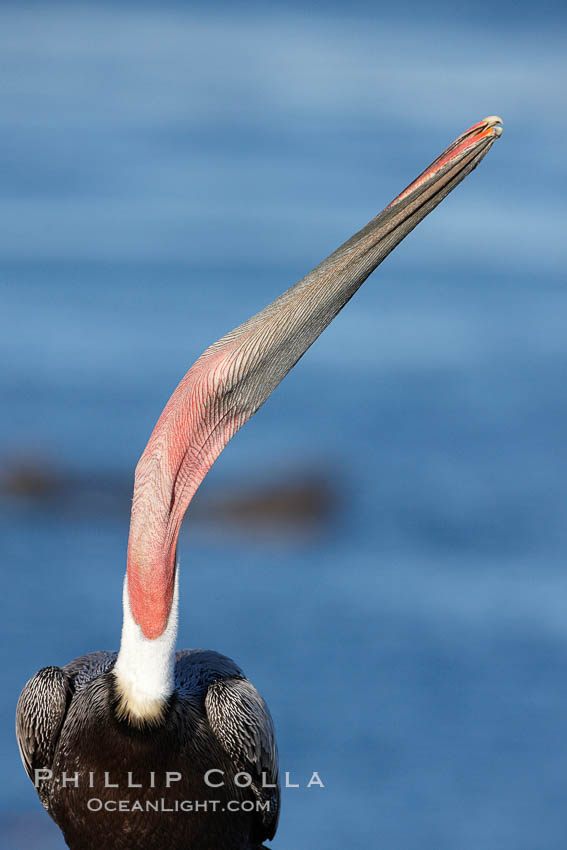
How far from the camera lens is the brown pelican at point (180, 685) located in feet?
6.50

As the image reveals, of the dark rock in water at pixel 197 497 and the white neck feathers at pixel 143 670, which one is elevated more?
the dark rock in water at pixel 197 497

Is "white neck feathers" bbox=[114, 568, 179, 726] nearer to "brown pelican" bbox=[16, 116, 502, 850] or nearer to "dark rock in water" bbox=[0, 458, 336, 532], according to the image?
"brown pelican" bbox=[16, 116, 502, 850]

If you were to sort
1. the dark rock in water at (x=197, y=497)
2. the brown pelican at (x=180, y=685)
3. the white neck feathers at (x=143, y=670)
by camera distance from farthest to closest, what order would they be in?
1. the dark rock in water at (x=197, y=497)
2. the white neck feathers at (x=143, y=670)
3. the brown pelican at (x=180, y=685)

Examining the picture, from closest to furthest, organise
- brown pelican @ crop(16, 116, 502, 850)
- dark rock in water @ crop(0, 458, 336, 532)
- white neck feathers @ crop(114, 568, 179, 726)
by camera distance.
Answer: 1. brown pelican @ crop(16, 116, 502, 850)
2. white neck feathers @ crop(114, 568, 179, 726)
3. dark rock in water @ crop(0, 458, 336, 532)

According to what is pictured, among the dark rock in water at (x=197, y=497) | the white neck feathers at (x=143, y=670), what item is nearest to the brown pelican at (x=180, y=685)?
the white neck feathers at (x=143, y=670)

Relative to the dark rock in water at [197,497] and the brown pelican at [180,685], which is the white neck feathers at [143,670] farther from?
the dark rock in water at [197,497]

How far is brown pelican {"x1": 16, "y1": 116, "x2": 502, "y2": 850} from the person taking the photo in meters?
1.98

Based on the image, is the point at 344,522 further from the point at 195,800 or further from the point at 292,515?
the point at 195,800

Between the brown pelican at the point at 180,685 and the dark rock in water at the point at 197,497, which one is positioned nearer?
the brown pelican at the point at 180,685

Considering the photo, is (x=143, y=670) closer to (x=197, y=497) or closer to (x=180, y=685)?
(x=180, y=685)

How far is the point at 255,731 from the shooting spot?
8.82ft

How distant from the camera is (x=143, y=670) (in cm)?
233

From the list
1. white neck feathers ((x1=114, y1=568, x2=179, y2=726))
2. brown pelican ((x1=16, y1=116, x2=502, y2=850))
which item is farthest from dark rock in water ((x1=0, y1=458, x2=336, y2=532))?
white neck feathers ((x1=114, y1=568, x2=179, y2=726))

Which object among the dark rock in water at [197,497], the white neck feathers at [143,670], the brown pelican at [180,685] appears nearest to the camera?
the brown pelican at [180,685]
